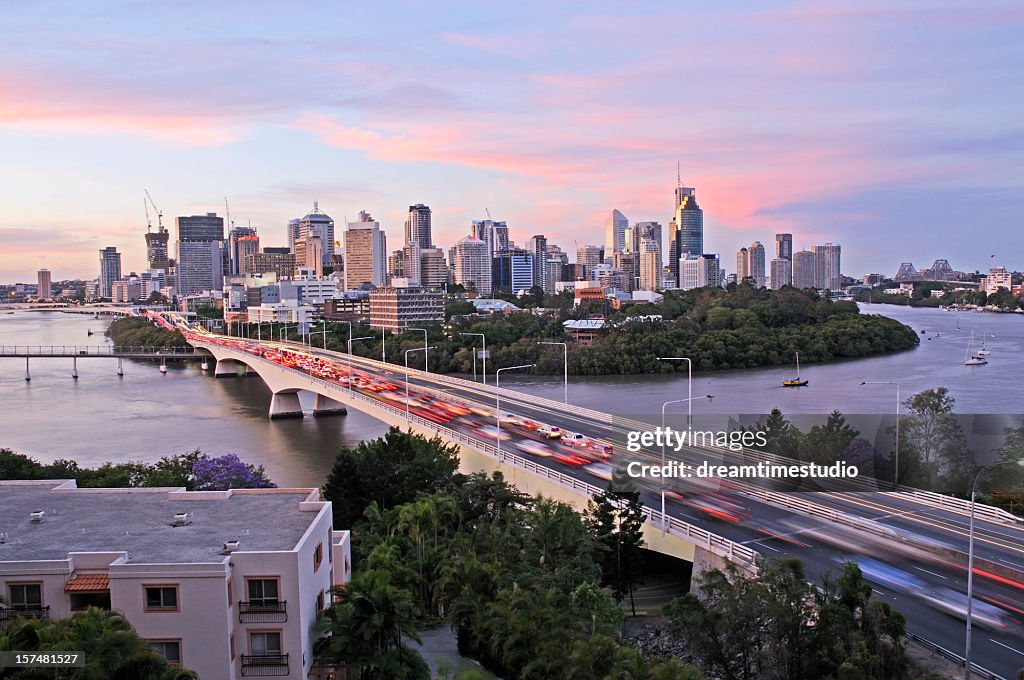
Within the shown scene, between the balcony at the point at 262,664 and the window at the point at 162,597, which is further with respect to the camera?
the balcony at the point at 262,664

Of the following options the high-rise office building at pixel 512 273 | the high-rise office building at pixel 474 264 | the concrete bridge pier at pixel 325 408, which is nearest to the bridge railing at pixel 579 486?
the concrete bridge pier at pixel 325 408

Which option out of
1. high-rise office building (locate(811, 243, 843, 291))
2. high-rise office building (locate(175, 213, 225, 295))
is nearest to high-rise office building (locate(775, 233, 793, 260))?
high-rise office building (locate(811, 243, 843, 291))

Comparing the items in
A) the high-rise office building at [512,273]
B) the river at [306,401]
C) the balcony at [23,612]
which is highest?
the high-rise office building at [512,273]

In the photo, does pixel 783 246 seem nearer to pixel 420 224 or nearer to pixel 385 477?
pixel 420 224

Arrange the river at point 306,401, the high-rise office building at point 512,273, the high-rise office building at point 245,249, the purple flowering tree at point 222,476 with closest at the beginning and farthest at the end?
the purple flowering tree at point 222,476, the river at point 306,401, the high-rise office building at point 512,273, the high-rise office building at point 245,249

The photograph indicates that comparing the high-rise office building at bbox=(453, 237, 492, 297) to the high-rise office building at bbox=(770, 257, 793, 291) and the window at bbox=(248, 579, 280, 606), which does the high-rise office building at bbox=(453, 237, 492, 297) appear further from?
the window at bbox=(248, 579, 280, 606)

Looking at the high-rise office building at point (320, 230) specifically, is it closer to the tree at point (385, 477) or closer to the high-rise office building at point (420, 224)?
the high-rise office building at point (420, 224)

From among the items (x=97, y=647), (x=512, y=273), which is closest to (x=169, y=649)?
(x=97, y=647)
